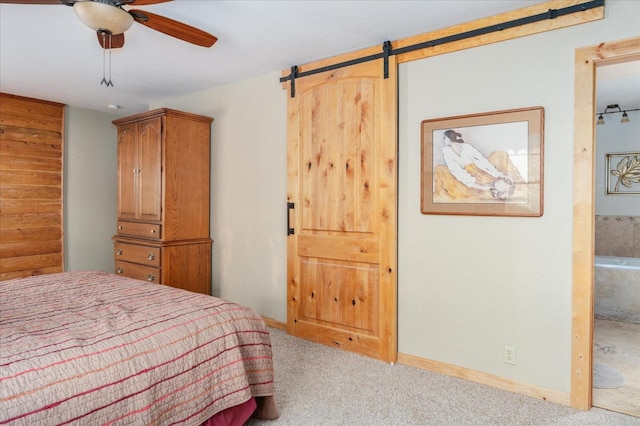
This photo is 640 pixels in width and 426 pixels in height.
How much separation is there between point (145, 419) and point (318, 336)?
193 centimetres

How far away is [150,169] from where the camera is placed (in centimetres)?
381

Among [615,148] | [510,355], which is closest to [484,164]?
[510,355]

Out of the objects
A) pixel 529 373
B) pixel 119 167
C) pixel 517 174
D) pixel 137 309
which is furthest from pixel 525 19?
pixel 119 167

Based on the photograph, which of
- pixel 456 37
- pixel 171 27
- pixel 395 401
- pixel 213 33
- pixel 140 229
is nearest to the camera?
pixel 171 27

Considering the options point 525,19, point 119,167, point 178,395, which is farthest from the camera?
point 119,167

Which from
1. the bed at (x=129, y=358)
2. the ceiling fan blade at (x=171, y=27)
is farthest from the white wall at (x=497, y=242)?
the ceiling fan blade at (x=171, y=27)

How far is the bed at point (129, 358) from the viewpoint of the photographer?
4.10ft

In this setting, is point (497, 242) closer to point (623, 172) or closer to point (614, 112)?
point (623, 172)

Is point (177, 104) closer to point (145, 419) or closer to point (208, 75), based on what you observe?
point (208, 75)

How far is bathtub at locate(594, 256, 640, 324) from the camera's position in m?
3.80

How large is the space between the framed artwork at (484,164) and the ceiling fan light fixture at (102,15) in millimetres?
1879

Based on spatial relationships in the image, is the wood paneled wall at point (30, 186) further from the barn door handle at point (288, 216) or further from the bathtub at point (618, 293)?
the bathtub at point (618, 293)

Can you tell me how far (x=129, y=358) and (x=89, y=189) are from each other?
415 centimetres

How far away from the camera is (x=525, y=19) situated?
2.34 m
